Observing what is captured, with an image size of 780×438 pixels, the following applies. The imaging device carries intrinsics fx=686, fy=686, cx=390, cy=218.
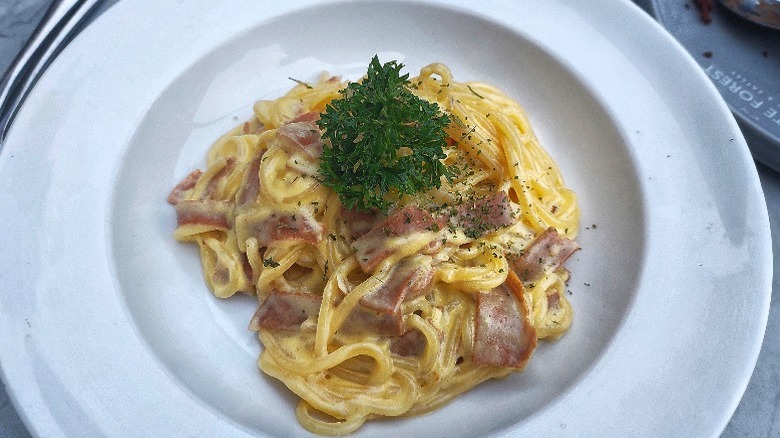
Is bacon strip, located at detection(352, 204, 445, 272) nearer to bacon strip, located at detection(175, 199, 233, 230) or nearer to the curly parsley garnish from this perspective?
the curly parsley garnish

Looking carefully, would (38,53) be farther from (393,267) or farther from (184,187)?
(393,267)

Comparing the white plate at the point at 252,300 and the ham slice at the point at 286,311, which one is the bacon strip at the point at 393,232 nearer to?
the ham slice at the point at 286,311

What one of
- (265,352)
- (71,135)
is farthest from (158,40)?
(265,352)

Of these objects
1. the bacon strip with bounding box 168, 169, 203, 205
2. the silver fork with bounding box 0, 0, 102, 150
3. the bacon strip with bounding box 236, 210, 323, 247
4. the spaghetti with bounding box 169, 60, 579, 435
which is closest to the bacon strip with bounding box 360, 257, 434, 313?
the spaghetti with bounding box 169, 60, 579, 435

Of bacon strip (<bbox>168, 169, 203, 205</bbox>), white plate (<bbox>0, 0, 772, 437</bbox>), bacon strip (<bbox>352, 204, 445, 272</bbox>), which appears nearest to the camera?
white plate (<bbox>0, 0, 772, 437</bbox>)

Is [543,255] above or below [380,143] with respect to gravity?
below

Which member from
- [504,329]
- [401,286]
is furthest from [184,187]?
[504,329]
